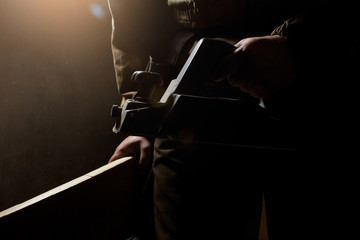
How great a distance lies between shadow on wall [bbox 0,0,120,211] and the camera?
119cm

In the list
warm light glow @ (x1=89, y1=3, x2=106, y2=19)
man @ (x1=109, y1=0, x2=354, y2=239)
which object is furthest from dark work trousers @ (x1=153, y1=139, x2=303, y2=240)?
warm light glow @ (x1=89, y1=3, x2=106, y2=19)

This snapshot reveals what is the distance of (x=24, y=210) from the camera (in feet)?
1.23

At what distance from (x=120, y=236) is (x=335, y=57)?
704mm

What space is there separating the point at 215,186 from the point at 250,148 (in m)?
0.13

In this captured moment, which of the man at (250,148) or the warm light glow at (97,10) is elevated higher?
the warm light glow at (97,10)

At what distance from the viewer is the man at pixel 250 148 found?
15.9 inches

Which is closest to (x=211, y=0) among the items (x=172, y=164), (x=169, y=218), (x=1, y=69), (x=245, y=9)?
(x=245, y=9)

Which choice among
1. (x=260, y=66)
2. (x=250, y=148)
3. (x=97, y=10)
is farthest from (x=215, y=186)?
(x=97, y=10)

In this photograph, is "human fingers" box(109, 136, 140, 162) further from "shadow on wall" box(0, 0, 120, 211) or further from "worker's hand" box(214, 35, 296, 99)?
"shadow on wall" box(0, 0, 120, 211)

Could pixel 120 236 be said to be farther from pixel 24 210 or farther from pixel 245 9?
pixel 245 9

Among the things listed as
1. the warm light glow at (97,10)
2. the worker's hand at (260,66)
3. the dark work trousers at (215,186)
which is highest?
the warm light glow at (97,10)

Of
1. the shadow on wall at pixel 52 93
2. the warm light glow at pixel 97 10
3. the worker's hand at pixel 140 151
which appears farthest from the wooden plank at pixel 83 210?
the warm light glow at pixel 97 10

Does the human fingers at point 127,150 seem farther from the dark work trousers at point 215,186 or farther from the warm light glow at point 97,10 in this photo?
the warm light glow at point 97,10

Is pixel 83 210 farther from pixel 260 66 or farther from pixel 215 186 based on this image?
pixel 260 66
